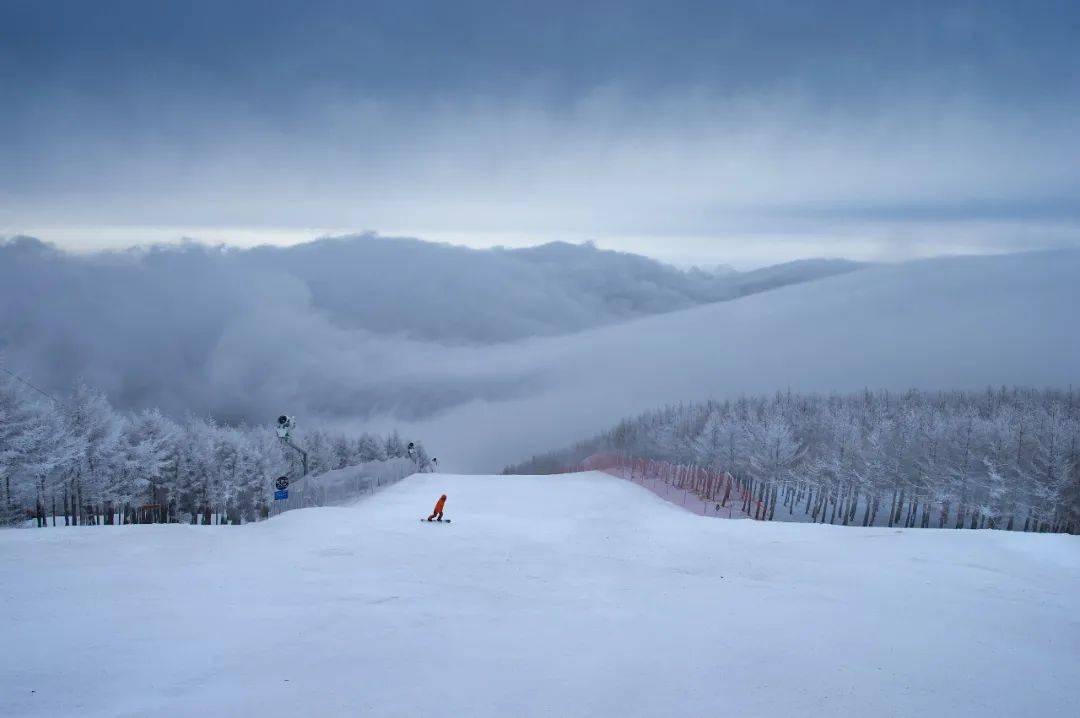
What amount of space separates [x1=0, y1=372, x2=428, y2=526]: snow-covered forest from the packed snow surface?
8648 millimetres

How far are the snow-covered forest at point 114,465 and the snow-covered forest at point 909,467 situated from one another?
32.3 metres

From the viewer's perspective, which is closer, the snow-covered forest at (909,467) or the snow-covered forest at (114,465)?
the snow-covered forest at (114,465)

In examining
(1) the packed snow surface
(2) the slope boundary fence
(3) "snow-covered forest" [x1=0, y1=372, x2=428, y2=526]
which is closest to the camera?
(1) the packed snow surface

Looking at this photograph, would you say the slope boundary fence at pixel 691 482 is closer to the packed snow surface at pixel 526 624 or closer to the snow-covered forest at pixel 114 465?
the packed snow surface at pixel 526 624

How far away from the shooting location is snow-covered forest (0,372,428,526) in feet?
90.4

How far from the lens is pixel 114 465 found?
36438mm

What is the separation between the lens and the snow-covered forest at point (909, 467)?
102 ft

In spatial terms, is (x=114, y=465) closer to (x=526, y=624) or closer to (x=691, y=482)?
(x=526, y=624)

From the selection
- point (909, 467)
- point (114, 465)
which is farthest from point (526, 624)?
point (114, 465)

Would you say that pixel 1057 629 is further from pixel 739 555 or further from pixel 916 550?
pixel 739 555

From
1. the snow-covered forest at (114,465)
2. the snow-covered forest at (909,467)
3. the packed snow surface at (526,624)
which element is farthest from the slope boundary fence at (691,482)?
the snow-covered forest at (114,465)

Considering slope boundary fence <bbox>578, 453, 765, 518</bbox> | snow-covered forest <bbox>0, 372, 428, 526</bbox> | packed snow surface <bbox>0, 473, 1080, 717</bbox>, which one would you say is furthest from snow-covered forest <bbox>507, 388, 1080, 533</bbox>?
snow-covered forest <bbox>0, 372, 428, 526</bbox>

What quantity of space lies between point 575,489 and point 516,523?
1089 cm

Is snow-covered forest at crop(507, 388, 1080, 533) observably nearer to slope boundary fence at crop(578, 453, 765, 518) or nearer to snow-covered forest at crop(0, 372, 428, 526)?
slope boundary fence at crop(578, 453, 765, 518)
